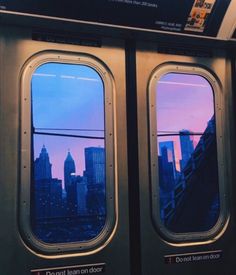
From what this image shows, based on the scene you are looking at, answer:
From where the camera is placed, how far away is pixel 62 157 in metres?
2.83

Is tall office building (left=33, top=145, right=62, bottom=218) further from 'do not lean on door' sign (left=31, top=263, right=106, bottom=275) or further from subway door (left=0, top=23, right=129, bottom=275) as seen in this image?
'do not lean on door' sign (left=31, top=263, right=106, bottom=275)

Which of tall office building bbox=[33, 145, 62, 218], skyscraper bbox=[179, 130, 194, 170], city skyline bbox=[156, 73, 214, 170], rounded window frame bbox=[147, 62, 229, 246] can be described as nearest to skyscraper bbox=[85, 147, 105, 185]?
tall office building bbox=[33, 145, 62, 218]

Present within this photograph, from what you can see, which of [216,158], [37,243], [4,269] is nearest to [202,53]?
[216,158]

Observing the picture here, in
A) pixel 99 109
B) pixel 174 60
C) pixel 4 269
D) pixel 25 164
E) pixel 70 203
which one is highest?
pixel 174 60

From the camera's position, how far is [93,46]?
2.98 meters

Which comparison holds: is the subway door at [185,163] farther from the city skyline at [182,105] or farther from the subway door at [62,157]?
the subway door at [62,157]

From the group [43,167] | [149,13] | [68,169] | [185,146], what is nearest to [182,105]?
[185,146]

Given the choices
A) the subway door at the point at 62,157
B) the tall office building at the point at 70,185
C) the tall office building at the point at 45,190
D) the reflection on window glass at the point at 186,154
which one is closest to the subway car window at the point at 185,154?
the reflection on window glass at the point at 186,154

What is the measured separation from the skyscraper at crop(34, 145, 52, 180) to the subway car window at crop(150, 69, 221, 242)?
71 centimetres

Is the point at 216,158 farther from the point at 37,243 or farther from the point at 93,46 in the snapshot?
the point at 37,243

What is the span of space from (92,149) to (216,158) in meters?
0.96

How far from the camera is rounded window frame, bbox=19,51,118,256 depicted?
2.69 meters

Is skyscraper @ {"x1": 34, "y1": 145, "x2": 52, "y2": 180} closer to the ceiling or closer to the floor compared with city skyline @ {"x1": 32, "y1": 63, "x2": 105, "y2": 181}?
closer to the floor

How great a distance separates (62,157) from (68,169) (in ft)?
0.27
